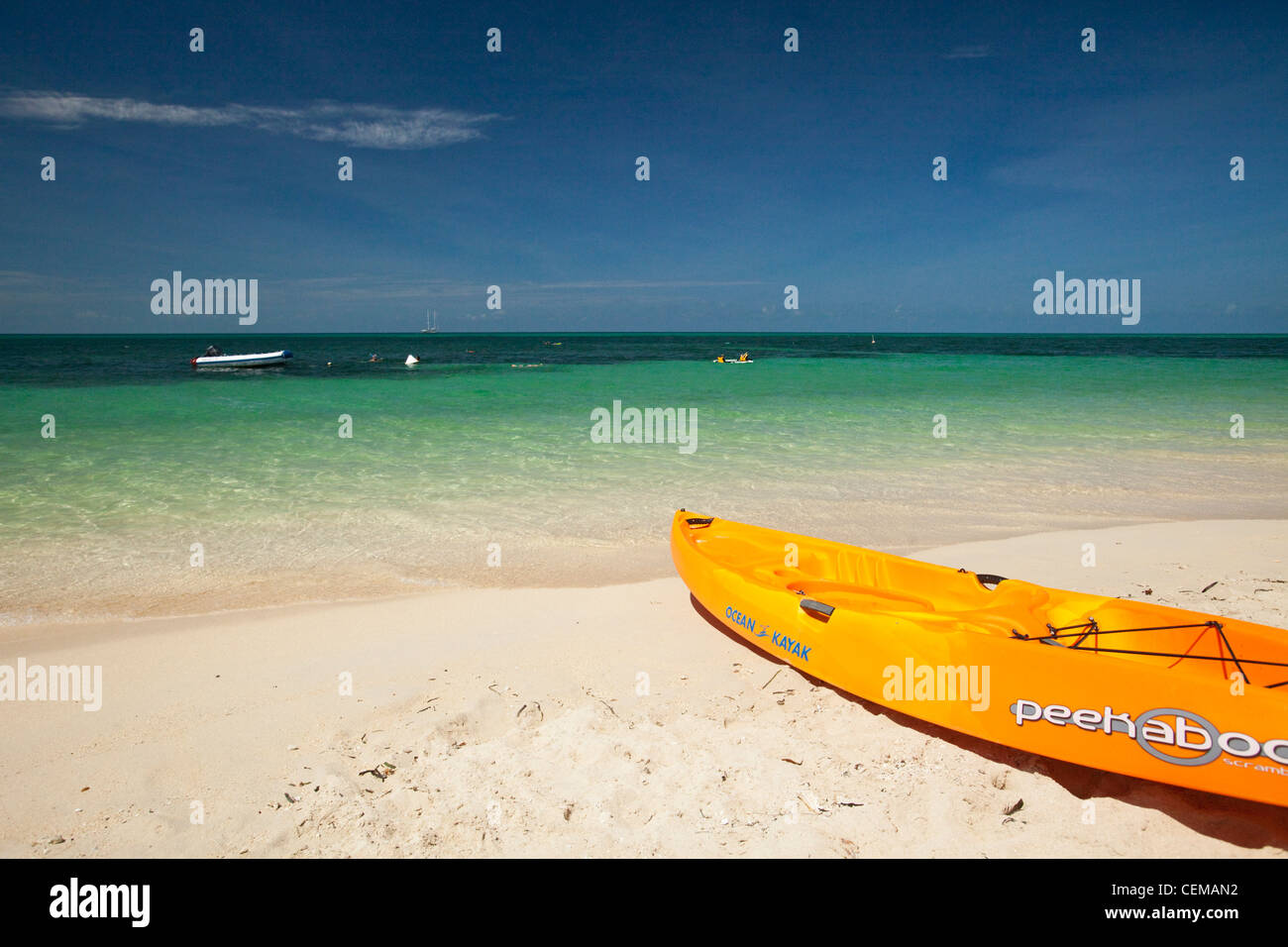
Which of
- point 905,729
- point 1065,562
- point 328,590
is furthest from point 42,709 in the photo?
point 1065,562

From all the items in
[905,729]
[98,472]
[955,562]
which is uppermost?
[98,472]

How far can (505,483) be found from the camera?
34.9ft

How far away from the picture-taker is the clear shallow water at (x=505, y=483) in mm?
7109

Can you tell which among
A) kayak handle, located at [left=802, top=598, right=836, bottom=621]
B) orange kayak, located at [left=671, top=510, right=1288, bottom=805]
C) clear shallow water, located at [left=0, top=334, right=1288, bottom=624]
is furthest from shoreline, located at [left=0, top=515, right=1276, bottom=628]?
kayak handle, located at [left=802, top=598, right=836, bottom=621]

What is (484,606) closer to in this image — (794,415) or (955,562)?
(955,562)

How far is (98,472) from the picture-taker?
35.0 ft

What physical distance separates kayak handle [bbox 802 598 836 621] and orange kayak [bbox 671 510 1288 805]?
0.4 inches

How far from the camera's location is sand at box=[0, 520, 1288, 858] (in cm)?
303

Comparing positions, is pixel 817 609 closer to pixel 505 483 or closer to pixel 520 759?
pixel 520 759

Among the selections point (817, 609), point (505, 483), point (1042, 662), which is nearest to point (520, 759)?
point (817, 609)

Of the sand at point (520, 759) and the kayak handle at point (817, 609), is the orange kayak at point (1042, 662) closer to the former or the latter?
the kayak handle at point (817, 609)

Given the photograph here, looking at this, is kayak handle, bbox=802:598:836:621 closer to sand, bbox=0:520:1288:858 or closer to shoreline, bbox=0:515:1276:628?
sand, bbox=0:520:1288:858

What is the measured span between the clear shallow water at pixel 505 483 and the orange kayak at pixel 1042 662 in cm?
246
